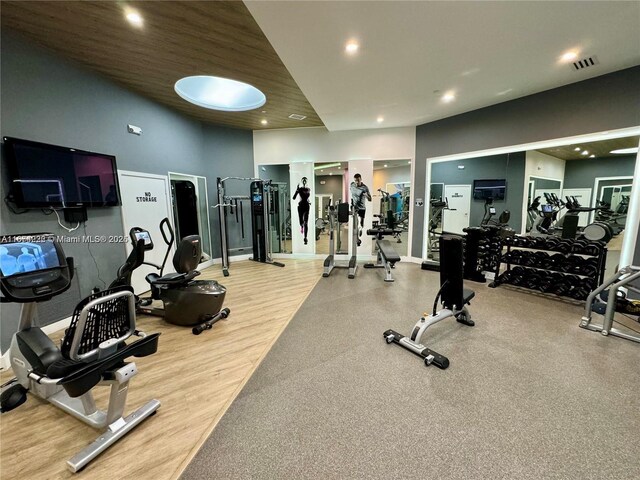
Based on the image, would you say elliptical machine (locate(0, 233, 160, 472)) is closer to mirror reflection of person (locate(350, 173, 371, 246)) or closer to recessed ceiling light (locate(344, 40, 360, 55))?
recessed ceiling light (locate(344, 40, 360, 55))

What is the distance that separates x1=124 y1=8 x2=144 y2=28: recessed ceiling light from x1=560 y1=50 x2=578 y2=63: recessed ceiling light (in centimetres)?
474

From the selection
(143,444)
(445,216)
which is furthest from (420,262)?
(143,444)

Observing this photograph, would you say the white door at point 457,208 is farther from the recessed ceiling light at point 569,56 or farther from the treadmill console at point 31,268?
the treadmill console at point 31,268

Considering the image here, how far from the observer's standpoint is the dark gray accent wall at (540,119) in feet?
11.2

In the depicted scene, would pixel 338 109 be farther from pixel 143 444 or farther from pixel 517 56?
pixel 143 444

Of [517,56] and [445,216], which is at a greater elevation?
[517,56]

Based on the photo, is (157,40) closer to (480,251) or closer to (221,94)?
(221,94)

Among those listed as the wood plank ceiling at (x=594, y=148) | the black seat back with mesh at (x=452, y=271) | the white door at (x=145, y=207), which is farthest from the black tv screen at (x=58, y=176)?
the wood plank ceiling at (x=594, y=148)

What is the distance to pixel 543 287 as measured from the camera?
157 inches

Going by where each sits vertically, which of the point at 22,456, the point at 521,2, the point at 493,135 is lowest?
the point at 22,456

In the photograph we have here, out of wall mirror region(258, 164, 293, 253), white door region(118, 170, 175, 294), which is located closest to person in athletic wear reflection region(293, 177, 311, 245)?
wall mirror region(258, 164, 293, 253)

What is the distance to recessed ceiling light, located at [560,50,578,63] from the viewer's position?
300 cm

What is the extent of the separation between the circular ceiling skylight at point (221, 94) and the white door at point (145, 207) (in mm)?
1686

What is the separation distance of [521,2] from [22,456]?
16.3 feet
